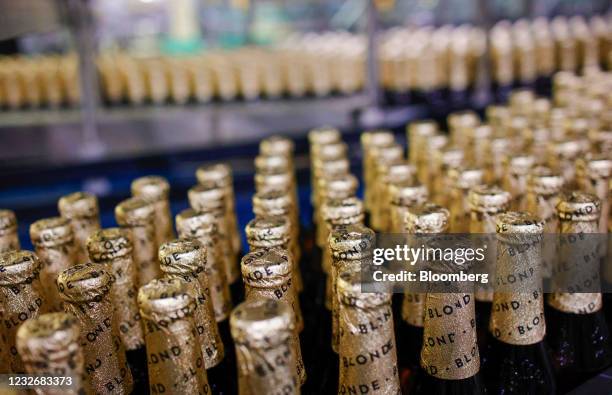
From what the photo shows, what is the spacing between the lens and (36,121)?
7.03ft

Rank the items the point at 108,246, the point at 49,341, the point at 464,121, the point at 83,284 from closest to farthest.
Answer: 1. the point at 49,341
2. the point at 83,284
3. the point at 108,246
4. the point at 464,121

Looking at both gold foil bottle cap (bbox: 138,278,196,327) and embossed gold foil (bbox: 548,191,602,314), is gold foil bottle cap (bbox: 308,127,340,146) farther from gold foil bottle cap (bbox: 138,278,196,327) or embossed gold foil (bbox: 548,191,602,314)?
gold foil bottle cap (bbox: 138,278,196,327)

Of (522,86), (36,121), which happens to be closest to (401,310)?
(36,121)

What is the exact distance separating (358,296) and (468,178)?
46cm

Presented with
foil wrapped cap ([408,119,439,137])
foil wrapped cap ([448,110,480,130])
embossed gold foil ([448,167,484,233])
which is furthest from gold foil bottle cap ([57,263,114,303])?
foil wrapped cap ([448,110,480,130])

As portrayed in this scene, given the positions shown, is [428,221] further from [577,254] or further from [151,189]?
[151,189]

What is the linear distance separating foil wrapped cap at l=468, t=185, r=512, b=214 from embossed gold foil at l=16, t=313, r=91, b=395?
54cm

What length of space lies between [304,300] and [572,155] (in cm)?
57

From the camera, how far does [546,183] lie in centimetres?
84

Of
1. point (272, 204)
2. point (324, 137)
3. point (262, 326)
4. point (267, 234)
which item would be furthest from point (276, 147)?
point (262, 326)

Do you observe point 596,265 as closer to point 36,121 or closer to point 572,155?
point 572,155

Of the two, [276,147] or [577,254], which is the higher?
[276,147]

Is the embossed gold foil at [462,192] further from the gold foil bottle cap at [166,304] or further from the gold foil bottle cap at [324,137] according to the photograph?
the gold foil bottle cap at [166,304]

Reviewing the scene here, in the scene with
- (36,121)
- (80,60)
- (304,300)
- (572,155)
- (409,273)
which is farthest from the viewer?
(36,121)
